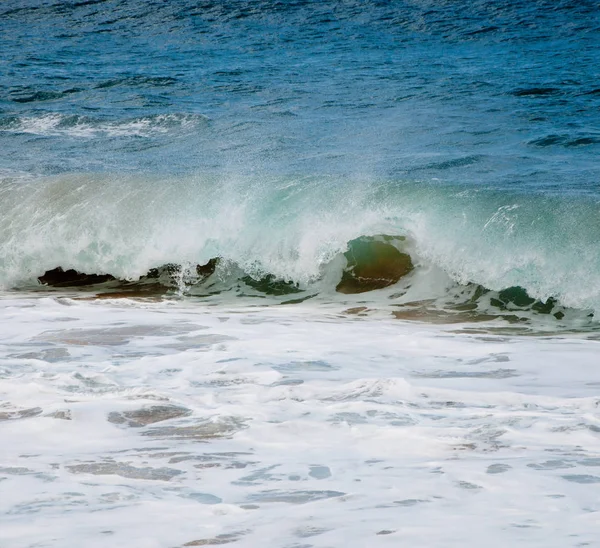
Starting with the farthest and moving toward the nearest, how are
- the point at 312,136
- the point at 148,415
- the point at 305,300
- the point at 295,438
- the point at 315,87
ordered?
the point at 315,87
the point at 312,136
the point at 305,300
the point at 148,415
the point at 295,438

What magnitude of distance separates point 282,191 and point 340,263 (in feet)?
5.08

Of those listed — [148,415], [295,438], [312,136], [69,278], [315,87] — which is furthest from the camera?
[315,87]

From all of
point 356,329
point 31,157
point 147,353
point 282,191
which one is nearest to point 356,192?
point 282,191

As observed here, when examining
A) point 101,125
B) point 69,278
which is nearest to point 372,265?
point 69,278

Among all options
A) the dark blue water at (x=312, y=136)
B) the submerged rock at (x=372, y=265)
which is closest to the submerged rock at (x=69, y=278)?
the dark blue water at (x=312, y=136)

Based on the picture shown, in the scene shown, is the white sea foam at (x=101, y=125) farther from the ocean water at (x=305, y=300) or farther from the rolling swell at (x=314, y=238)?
the rolling swell at (x=314, y=238)

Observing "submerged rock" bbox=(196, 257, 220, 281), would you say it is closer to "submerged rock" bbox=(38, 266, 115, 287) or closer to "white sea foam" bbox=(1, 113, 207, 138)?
"submerged rock" bbox=(38, 266, 115, 287)

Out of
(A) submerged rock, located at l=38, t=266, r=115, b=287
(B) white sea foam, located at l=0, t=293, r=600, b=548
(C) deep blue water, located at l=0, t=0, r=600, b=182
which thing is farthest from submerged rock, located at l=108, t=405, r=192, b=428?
(C) deep blue water, located at l=0, t=0, r=600, b=182

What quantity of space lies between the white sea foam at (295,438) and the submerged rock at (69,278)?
2.85 meters

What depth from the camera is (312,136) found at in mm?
13422

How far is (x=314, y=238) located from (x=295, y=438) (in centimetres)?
513

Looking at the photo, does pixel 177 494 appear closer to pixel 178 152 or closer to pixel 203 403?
pixel 203 403

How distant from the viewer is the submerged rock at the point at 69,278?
8969mm

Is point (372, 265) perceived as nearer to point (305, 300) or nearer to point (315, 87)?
point (305, 300)
